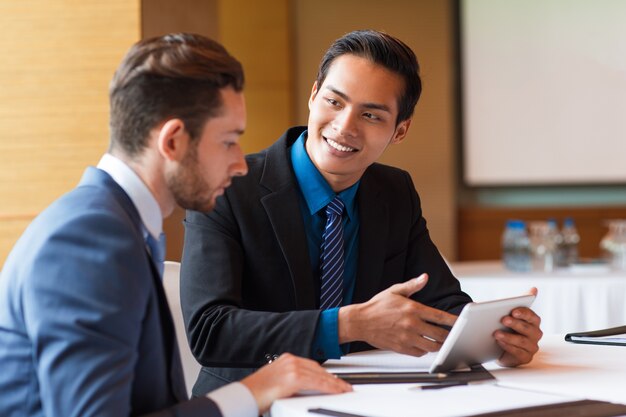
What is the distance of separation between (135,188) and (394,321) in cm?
70

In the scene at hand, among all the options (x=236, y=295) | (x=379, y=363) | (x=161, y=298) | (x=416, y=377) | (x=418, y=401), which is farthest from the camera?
(x=236, y=295)

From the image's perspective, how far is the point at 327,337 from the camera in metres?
1.97

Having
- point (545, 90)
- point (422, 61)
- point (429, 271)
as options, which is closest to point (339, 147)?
point (429, 271)

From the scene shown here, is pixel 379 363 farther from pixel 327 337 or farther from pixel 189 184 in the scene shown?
pixel 189 184

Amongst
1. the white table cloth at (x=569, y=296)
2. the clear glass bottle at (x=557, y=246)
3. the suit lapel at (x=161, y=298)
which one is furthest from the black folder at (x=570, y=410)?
the clear glass bottle at (x=557, y=246)

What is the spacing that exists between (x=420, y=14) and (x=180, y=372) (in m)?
5.89

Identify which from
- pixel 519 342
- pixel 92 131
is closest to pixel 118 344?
pixel 519 342

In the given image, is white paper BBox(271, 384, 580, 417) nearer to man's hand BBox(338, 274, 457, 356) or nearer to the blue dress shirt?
man's hand BBox(338, 274, 457, 356)

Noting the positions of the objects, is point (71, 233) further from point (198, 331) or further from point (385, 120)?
point (385, 120)

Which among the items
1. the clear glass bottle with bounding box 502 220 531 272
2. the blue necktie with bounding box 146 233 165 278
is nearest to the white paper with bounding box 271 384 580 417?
the blue necktie with bounding box 146 233 165 278

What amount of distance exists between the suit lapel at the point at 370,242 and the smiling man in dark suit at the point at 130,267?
2.43 feet

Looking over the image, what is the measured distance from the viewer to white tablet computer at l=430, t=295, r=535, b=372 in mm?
1755

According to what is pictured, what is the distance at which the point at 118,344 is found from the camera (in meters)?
1.31

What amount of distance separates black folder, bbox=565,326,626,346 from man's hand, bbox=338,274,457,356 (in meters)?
0.50
